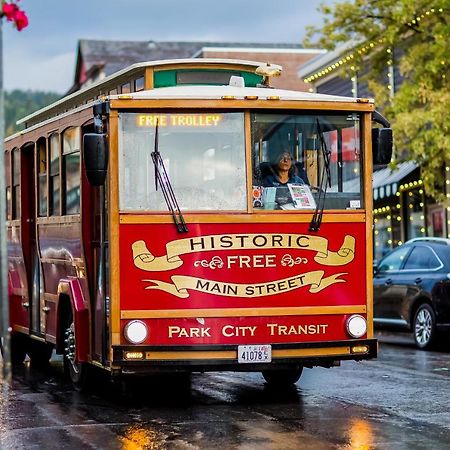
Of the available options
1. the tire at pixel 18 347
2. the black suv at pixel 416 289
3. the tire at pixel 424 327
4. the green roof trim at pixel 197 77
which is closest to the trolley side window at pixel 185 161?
the green roof trim at pixel 197 77

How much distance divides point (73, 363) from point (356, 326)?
328 centimetres

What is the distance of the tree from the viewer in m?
26.0

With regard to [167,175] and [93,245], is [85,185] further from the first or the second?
[167,175]

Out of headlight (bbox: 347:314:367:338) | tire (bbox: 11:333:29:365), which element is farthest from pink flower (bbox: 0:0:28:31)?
tire (bbox: 11:333:29:365)

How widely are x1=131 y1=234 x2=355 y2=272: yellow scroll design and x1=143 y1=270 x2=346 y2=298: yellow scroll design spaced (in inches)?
5.3

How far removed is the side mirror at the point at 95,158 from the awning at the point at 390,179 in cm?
1895

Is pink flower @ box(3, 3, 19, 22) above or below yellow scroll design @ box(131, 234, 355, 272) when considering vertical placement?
above

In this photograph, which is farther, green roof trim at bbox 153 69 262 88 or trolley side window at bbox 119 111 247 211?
green roof trim at bbox 153 69 262 88

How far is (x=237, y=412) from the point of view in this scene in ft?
38.2

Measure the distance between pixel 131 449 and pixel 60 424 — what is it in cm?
154

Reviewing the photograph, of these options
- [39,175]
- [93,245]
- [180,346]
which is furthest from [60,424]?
[39,175]

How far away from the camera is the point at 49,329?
47.6ft

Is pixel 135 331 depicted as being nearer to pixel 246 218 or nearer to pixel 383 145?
pixel 246 218

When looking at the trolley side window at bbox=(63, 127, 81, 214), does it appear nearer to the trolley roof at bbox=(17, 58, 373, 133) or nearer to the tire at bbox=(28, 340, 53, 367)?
the trolley roof at bbox=(17, 58, 373, 133)
